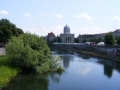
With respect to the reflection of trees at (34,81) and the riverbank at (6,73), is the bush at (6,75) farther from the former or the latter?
the reflection of trees at (34,81)

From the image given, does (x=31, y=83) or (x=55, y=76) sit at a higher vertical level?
(x=55, y=76)

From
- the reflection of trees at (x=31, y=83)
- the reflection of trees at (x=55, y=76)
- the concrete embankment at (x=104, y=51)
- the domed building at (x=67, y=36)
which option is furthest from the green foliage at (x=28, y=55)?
the domed building at (x=67, y=36)

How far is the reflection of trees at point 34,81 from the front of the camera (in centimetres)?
2156

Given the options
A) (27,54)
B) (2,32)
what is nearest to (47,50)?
(27,54)

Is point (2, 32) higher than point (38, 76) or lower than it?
higher

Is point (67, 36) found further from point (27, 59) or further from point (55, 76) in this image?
point (55, 76)

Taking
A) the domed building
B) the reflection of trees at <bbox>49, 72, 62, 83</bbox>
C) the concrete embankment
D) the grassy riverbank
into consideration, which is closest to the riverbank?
the grassy riverbank

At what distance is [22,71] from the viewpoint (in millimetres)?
28953

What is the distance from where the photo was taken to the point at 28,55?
2778 centimetres

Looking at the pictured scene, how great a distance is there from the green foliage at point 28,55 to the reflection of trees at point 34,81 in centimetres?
160

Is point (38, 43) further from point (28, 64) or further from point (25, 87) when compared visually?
point (25, 87)

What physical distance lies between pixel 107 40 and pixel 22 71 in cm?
→ 4060

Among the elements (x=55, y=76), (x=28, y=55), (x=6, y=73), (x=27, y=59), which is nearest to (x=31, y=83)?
(x=6, y=73)

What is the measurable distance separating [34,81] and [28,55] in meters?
4.61
